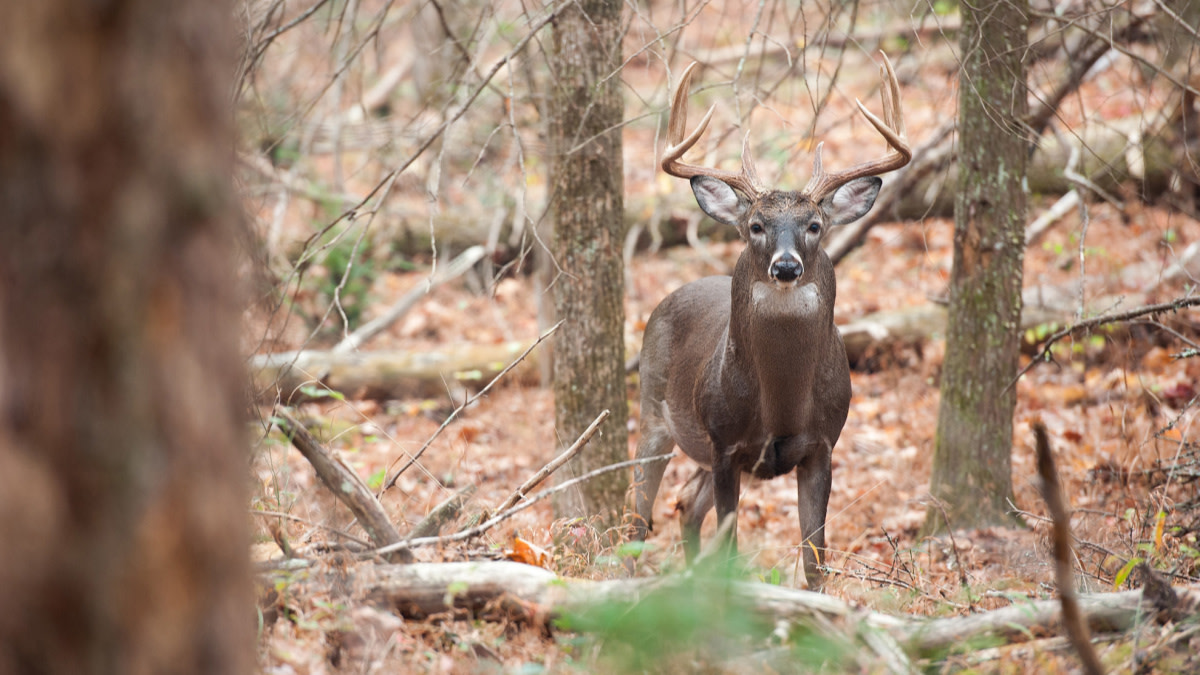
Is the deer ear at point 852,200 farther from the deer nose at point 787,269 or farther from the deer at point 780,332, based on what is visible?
the deer nose at point 787,269

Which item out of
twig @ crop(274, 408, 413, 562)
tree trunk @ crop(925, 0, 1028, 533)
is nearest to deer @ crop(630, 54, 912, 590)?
tree trunk @ crop(925, 0, 1028, 533)

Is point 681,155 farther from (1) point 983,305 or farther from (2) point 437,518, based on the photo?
(2) point 437,518

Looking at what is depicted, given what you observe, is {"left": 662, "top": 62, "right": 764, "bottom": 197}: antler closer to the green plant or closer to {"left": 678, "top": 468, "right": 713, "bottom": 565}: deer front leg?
{"left": 678, "top": 468, "right": 713, "bottom": 565}: deer front leg

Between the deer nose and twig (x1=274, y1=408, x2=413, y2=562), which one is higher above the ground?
the deer nose

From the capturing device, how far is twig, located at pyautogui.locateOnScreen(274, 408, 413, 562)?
11.9ft

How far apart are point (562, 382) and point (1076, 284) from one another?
5346mm

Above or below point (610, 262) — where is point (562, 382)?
below

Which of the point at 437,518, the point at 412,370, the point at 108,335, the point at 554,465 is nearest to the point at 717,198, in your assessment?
the point at 554,465

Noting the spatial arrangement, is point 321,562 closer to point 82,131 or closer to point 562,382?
point 82,131

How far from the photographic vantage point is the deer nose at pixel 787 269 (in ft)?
15.5

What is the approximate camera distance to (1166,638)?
2.90 m

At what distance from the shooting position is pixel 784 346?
16.6ft

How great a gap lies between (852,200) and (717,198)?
72 centimetres

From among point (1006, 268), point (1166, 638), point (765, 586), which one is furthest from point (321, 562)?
point (1006, 268)
